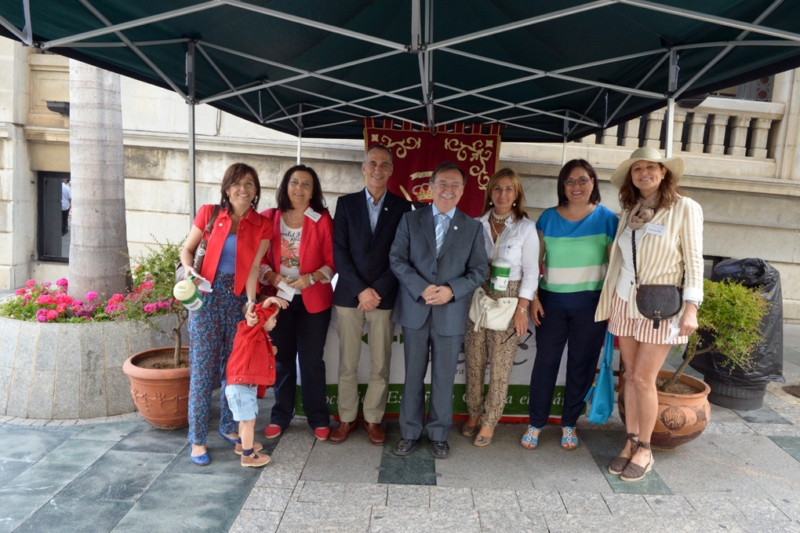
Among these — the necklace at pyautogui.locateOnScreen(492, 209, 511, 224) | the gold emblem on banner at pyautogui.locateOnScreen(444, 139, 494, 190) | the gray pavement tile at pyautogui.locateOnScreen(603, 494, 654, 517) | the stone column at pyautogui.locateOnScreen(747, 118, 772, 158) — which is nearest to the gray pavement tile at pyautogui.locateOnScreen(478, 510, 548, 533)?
the gray pavement tile at pyautogui.locateOnScreen(603, 494, 654, 517)

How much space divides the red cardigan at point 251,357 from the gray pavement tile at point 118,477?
0.78 m

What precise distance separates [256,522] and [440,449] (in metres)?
1.35

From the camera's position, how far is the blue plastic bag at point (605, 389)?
3.81 metres

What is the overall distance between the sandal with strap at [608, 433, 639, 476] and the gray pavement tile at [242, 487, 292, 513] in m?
2.13

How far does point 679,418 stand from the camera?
3.78 metres

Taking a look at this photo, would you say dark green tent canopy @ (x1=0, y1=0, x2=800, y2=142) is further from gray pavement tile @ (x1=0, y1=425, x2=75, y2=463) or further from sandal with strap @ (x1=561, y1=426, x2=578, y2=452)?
gray pavement tile @ (x1=0, y1=425, x2=75, y2=463)

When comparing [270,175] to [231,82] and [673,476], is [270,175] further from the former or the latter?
[673,476]

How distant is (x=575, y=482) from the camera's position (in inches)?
138

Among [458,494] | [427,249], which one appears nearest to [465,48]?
[427,249]

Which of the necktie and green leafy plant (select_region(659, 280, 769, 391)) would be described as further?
green leafy plant (select_region(659, 280, 769, 391))

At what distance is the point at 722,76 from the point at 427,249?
239 cm

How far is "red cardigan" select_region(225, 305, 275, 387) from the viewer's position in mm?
3393

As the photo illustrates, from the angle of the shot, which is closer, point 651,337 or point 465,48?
point 651,337

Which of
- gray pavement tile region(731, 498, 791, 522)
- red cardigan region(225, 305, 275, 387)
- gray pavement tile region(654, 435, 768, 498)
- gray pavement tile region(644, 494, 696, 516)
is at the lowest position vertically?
gray pavement tile region(644, 494, 696, 516)
